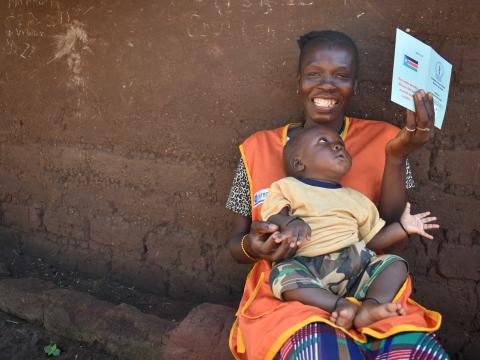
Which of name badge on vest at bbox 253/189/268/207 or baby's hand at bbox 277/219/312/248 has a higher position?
name badge on vest at bbox 253/189/268/207

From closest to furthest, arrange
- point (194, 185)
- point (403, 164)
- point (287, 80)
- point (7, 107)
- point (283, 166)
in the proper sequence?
1. point (403, 164)
2. point (283, 166)
3. point (287, 80)
4. point (194, 185)
5. point (7, 107)

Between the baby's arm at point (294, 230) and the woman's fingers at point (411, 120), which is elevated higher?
the woman's fingers at point (411, 120)

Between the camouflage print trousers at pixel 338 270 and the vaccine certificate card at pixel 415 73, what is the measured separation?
54 cm

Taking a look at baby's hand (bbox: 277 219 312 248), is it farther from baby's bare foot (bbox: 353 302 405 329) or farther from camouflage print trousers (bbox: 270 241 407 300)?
baby's bare foot (bbox: 353 302 405 329)

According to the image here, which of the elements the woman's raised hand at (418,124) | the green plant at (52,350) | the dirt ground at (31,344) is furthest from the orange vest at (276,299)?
the green plant at (52,350)

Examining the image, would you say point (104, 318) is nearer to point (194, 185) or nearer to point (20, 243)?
point (194, 185)

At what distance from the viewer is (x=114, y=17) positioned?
3.47 meters

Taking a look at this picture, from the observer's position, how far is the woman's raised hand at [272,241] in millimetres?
2109

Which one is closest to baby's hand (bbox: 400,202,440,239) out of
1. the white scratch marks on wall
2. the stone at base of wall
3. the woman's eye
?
the woman's eye

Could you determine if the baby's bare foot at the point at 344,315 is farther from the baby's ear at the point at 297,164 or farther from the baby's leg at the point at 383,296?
the baby's ear at the point at 297,164

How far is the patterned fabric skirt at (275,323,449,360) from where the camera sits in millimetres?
1815

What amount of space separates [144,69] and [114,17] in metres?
0.35

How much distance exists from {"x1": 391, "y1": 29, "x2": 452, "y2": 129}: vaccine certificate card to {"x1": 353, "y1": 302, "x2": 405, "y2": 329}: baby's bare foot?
2.19ft

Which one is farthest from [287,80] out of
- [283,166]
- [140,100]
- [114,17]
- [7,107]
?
[7,107]
